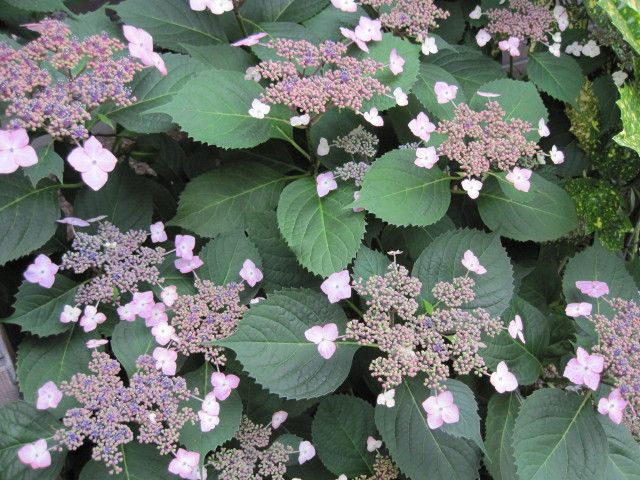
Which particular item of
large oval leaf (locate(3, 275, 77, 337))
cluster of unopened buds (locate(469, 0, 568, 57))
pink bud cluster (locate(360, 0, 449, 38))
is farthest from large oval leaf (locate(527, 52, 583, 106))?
large oval leaf (locate(3, 275, 77, 337))

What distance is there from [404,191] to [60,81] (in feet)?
2.19

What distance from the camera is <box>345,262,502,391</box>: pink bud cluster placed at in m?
1.05

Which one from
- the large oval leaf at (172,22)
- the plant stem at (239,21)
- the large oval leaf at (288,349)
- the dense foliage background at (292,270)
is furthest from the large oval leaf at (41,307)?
the plant stem at (239,21)

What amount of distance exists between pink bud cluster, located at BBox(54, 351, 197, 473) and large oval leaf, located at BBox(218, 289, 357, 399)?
128mm

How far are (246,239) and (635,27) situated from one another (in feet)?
2.89

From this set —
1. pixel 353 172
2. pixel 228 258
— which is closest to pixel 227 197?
pixel 228 258

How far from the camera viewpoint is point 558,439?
1143 millimetres

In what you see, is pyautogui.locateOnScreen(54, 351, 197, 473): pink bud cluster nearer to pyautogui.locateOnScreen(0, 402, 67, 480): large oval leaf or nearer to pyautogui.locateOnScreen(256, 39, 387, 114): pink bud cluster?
pyautogui.locateOnScreen(0, 402, 67, 480): large oval leaf

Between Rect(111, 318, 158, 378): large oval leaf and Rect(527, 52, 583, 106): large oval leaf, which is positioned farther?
Rect(527, 52, 583, 106): large oval leaf

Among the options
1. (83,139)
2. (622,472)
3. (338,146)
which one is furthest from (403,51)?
(622,472)

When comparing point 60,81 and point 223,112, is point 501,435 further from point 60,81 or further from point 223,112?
point 60,81

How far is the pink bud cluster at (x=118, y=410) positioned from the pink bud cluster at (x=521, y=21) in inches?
45.5

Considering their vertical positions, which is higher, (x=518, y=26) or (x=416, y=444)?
(x=518, y=26)

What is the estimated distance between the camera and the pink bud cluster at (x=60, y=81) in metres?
1.06
